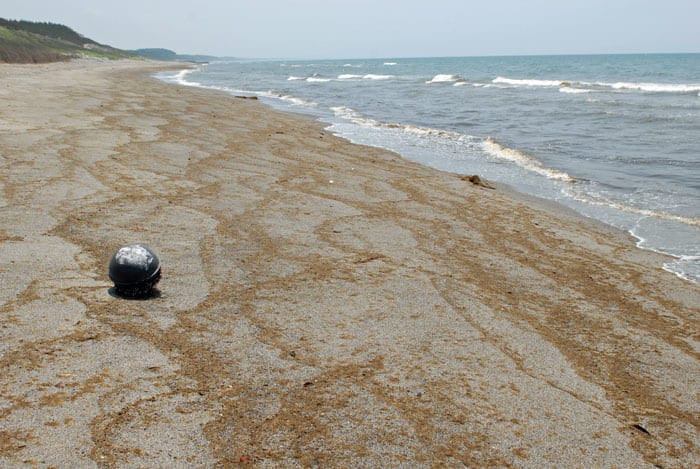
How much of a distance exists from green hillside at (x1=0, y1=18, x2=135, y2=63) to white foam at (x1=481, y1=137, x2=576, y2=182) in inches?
1285

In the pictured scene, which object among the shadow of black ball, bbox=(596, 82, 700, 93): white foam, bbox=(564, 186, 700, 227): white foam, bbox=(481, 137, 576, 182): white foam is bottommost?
bbox=(564, 186, 700, 227): white foam

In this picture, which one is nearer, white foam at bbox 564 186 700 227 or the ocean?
white foam at bbox 564 186 700 227

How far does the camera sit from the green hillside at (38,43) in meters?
38.1

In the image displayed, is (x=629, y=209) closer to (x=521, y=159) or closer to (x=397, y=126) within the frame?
(x=521, y=159)

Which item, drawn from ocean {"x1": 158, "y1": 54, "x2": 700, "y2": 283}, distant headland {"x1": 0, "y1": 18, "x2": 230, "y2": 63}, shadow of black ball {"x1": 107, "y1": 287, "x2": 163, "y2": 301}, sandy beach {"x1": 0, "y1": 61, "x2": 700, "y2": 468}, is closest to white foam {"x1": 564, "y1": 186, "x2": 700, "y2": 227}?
ocean {"x1": 158, "y1": 54, "x2": 700, "y2": 283}

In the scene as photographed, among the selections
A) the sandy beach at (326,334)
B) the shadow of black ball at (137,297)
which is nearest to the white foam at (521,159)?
the sandy beach at (326,334)

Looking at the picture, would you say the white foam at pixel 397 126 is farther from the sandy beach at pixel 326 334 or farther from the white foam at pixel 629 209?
the sandy beach at pixel 326 334

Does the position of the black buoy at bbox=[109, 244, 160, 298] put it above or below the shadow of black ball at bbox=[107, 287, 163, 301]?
above

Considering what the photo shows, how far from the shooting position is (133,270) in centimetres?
375

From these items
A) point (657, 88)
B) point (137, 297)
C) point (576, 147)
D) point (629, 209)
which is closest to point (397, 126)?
point (576, 147)

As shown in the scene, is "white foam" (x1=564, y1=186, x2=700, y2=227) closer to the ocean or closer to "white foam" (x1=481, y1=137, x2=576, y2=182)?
the ocean

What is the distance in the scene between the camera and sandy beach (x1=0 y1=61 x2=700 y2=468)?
8.62 feet

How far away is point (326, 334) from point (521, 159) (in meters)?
9.58

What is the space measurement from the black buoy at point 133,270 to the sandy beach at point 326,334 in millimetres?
101
